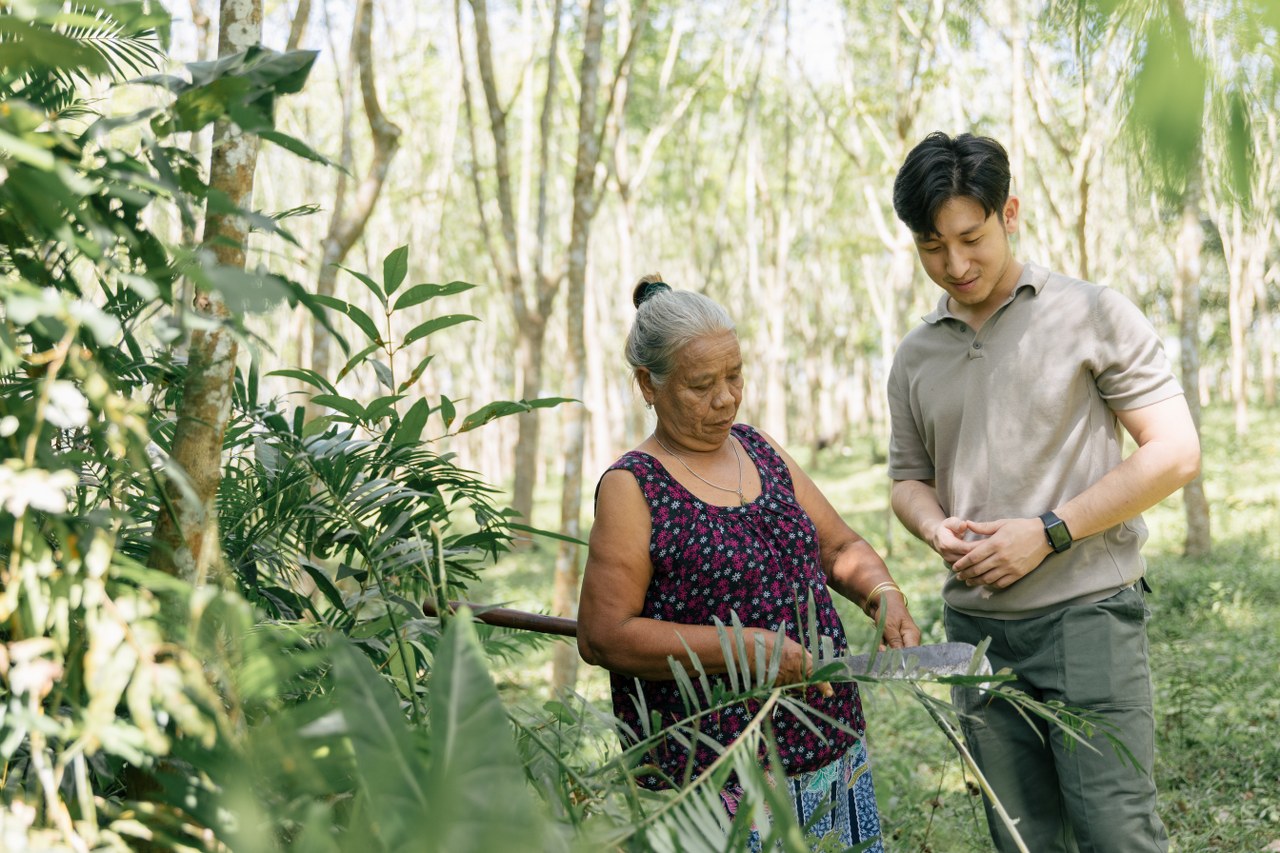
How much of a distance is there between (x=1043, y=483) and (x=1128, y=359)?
0.32 meters

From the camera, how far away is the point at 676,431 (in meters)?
2.34

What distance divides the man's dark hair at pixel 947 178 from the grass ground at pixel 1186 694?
3.40 ft

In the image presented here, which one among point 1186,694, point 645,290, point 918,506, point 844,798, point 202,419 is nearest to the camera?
point 202,419

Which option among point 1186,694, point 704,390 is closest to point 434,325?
point 704,390

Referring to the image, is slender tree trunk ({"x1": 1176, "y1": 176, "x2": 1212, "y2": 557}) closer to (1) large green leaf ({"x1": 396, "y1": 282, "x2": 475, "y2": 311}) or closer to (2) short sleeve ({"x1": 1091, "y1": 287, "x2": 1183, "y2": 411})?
(2) short sleeve ({"x1": 1091, "y1": 287, "x2": 1183, "y2": 411})

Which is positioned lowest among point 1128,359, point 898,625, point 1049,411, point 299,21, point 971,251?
point 898,625

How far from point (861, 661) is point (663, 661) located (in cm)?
56

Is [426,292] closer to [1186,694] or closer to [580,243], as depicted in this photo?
[580,243]

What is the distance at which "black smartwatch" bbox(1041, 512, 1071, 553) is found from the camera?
234 centimetres

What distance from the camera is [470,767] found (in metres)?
0.77

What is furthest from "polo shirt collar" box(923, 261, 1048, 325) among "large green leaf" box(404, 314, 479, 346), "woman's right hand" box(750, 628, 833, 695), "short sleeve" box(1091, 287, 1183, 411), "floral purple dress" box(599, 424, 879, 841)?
"large green leaf" box(404, 314, 479, 346)

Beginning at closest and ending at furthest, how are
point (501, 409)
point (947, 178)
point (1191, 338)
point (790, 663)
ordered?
point (790, 663), point (501, 409), point (947, 178), point (1191, 338)

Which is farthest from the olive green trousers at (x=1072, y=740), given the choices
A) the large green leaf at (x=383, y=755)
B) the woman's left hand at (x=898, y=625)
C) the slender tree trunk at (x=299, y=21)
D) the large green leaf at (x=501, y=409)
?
the slender tree trunk at (x=299, y=21)

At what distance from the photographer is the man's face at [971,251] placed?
2.42 meters
